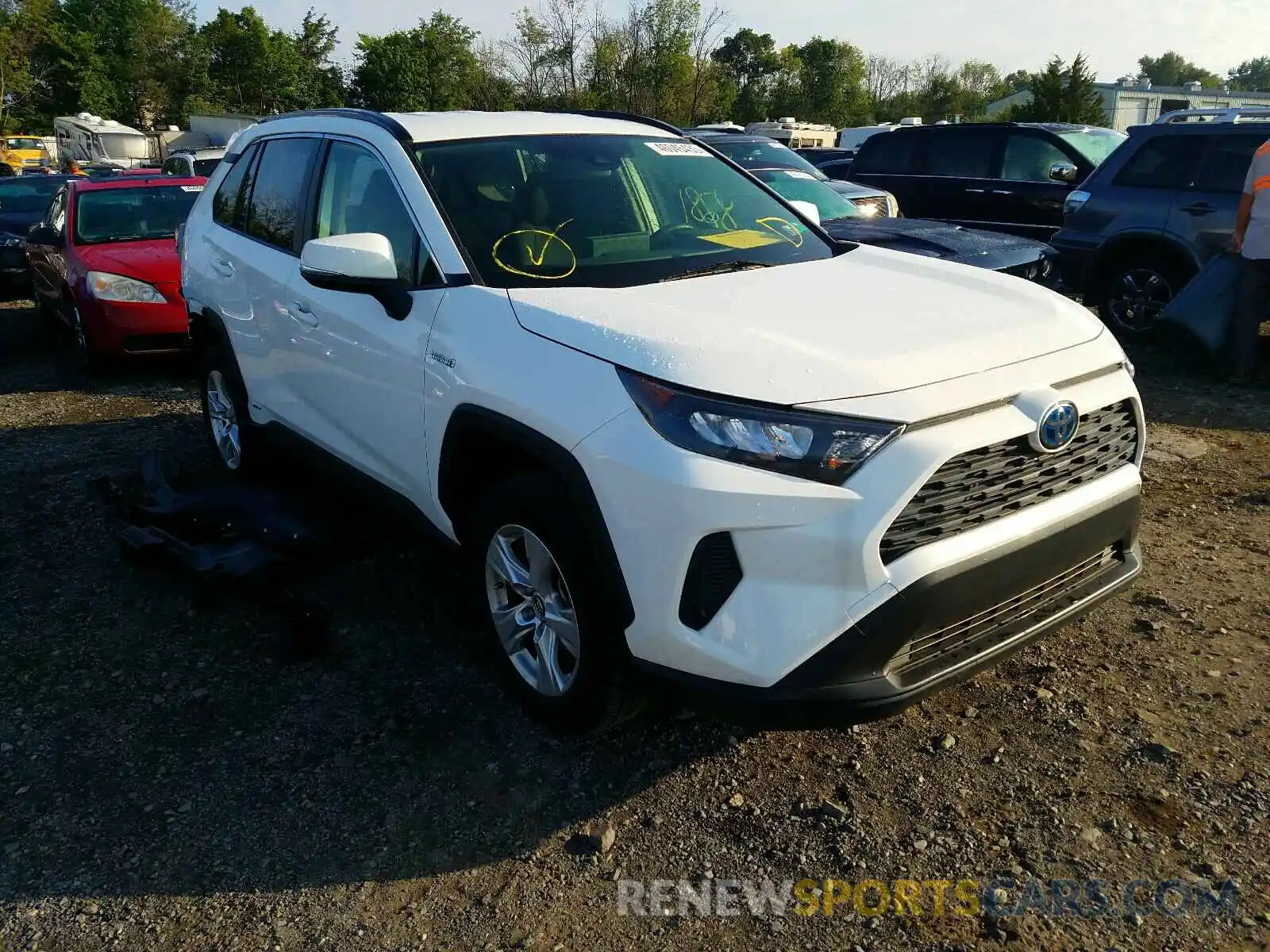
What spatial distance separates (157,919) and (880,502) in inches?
78.0

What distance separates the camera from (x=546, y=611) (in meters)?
2.88

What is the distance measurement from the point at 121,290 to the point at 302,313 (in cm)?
466

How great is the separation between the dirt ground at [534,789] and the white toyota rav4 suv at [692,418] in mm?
399

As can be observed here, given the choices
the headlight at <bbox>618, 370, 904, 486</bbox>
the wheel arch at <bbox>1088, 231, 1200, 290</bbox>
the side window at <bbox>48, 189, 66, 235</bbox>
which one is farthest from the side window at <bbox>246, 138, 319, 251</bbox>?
the wheel arch at <bbox>1088, 231, 1200, 290</bbox>

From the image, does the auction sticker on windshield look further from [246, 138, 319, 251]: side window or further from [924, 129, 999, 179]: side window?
[924, 129, 999, 179]: side window

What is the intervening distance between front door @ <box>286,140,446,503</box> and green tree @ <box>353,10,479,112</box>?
40.5 meters

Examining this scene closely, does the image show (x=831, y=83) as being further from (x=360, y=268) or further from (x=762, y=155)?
(x=360, y=268)

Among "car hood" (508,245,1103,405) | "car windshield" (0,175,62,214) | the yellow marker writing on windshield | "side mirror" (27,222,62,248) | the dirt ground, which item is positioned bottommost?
the dirt ground

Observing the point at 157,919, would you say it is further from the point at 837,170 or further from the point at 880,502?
the point at 837,170

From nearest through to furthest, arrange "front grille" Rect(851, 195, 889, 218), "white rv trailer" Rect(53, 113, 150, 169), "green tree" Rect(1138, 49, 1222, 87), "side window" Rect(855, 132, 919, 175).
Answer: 1. "front grille" Rect(851, 195, 889, 218)
2. "side window" Rect(855, 132, 919, 175)
3. "white rv trailer" Rect(53, 113, 150, 169)
4. "green tree" Rect(1138, 49, 1222, 87)

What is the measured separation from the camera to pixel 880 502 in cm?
225

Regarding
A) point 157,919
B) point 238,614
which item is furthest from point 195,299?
point 157,919

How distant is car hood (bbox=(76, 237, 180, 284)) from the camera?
7727 mm

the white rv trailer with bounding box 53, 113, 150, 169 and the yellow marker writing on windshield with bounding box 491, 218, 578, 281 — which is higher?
the yellow marker writing on windshield with bounding box 491, 218, 578, 281
